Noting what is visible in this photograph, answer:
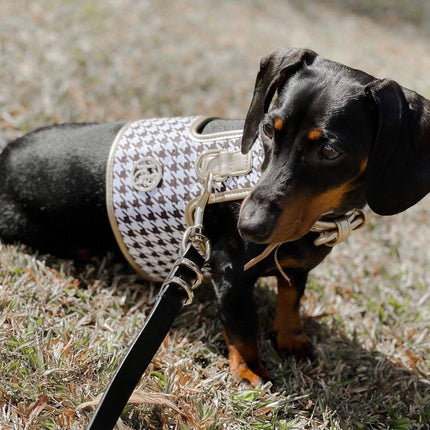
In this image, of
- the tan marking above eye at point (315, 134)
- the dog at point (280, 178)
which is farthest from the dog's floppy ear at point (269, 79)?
the tan marking above eye at point (315, 134)

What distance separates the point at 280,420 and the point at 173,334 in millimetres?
701

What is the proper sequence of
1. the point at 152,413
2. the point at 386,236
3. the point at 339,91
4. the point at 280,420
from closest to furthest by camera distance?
the point at 339,91 < the point at 152,413 < the point at 280,420 < the point at 386,236

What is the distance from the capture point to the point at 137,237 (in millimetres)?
2520

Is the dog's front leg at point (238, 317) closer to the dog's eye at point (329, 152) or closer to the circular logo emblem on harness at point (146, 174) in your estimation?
the circular logo emblem on harness at point (146, 174)

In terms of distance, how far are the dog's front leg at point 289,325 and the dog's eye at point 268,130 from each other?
811 mm

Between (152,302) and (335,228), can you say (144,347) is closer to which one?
(335,228)

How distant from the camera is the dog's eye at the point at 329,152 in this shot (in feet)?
6.19

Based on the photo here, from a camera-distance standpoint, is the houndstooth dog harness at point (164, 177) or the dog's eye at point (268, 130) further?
the houndstooth dog harness at point (164, 177)

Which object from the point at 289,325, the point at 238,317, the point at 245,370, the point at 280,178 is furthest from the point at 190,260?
the point at 289,325

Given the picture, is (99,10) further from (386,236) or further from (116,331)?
(116,331)

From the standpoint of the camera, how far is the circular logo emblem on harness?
240cm

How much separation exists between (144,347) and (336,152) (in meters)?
0.92

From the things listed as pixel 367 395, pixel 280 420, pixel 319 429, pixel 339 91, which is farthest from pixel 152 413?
pixel 339 91

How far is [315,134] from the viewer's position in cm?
191
